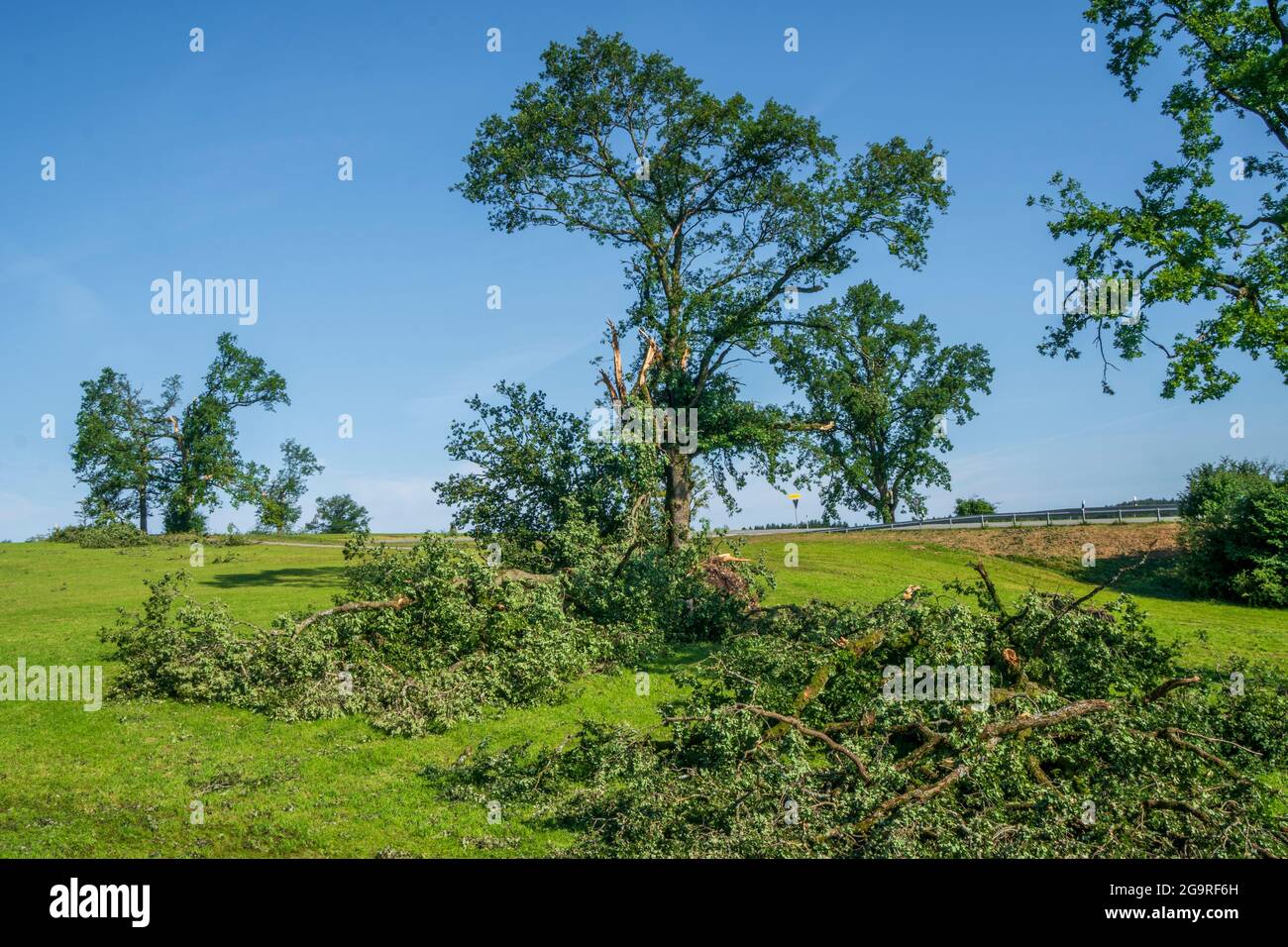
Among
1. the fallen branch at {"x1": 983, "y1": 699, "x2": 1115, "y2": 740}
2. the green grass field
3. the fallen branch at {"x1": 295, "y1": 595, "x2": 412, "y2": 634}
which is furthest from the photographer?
the fallen branch at {"x1": 295, "y1": 595, "x2": 412, "y2": 634}

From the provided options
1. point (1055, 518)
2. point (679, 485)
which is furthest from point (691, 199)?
point (1055, 518)

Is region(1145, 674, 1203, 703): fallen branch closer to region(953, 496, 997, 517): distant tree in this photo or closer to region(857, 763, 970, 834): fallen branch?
region(857, 763, 970, 834): fallen branch

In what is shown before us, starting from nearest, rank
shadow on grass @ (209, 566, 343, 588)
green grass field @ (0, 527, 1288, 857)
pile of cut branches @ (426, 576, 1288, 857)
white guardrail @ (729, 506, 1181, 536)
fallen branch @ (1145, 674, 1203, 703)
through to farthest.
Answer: pile of cut branches @ (426, 576, 1288, 857)
green grass field @ (0, 527, 1288, 857)
fallen branch @ (1145, 674, 1203, 703)
shadow on grass @ (209, 566, 343, 588)
white guardrail @ (729, 506, 1181, 536)

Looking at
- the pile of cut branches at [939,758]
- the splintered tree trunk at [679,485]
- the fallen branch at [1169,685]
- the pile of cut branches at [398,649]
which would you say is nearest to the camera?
the pile of cut branches at [939,758]

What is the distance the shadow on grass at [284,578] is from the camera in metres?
30.4

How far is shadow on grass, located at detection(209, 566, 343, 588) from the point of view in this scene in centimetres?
3041

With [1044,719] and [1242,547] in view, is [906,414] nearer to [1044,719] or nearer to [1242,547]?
[1242,547]

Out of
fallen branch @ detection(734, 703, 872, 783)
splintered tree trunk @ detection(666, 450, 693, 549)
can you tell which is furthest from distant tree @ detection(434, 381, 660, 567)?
fallen branch @ detection(734, 703, 872, 783)

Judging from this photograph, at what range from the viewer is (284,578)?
107 feet

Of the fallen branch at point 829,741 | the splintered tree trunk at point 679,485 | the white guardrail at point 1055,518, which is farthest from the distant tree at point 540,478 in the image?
the white guardrail at point 1055,518

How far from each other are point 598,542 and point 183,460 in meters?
41.0

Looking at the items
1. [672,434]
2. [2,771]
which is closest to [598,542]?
[672,434]

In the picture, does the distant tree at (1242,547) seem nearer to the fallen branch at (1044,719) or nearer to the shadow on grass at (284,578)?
the fallen branch at (1044,719)
